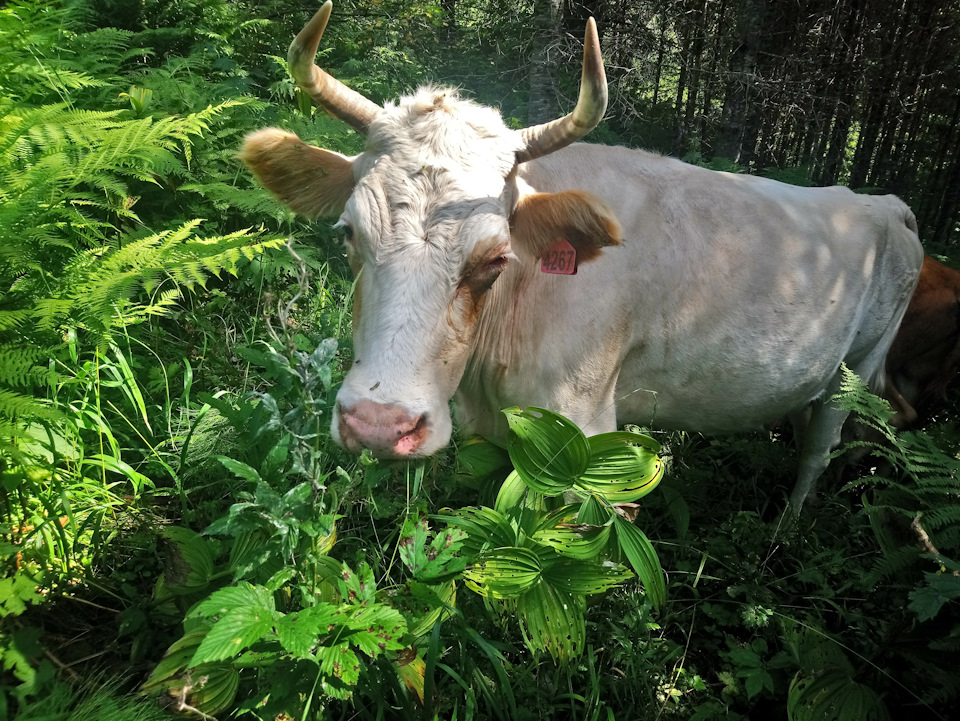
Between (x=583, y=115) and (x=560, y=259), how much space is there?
633 mm

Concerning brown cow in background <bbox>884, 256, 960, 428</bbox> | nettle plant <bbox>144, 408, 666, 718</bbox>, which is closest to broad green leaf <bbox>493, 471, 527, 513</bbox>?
nettle plant <bbox>144, 408, 666, 718</bbox>

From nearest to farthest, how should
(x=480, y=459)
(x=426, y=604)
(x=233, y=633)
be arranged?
(x=233, y=633)
(x=426, y=604)
(x=480, y=459)

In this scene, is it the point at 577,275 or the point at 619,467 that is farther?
the point at 577,275

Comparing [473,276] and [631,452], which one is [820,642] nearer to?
[631,452]

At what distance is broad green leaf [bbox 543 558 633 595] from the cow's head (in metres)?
0.63

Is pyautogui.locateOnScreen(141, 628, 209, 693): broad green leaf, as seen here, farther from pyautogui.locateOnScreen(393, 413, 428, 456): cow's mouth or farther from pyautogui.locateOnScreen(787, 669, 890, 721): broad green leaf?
pyautogui.locateOnScreen(787, 669, 890, 721): broad green leaf

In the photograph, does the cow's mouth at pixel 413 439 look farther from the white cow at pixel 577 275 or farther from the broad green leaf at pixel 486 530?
the broad green leaf at pixel 486 530

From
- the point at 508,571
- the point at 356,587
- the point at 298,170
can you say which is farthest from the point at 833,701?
the point at 298,170

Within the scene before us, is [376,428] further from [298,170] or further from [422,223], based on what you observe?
[298,170]

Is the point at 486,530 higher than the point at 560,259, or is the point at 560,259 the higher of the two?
the point at 560,259

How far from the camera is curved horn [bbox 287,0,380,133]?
2441mm

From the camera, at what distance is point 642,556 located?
220 centimetres

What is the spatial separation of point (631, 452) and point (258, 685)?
4.89ft

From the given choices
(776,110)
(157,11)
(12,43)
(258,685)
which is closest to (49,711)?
(258,685)
